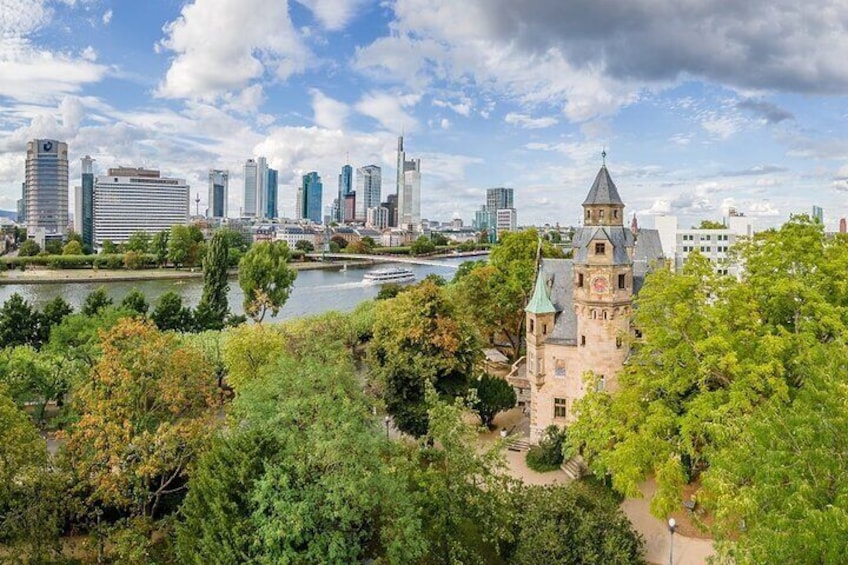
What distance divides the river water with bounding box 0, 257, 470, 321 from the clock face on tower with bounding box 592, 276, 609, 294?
45130mm

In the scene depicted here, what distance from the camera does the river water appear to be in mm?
73062

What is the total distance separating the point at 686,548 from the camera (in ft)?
64.3

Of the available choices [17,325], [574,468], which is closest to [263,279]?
[17,325]

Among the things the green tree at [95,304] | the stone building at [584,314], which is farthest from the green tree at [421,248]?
the stone building at [584,314]

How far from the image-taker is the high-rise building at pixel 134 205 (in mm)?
183500

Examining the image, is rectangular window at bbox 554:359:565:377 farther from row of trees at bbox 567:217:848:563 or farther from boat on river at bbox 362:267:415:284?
boat on river at bbox 362:267:415:284

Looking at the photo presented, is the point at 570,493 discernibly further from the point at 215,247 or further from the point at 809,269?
the point at 215,247

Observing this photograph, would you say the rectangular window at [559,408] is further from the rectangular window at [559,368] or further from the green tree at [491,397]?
the green tree at [491,397]

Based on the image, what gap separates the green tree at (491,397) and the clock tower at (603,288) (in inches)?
203

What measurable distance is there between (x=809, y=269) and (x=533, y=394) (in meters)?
12.3

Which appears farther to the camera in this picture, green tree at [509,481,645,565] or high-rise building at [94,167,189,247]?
high-rise building at [94,167,189,247]

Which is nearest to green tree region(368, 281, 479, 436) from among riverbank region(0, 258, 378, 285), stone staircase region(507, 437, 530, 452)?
stone staircase region(507, 437, 530, 452)

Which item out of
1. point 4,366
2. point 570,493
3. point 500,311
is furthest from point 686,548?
point 4,366

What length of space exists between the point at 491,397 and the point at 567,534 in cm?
1456
